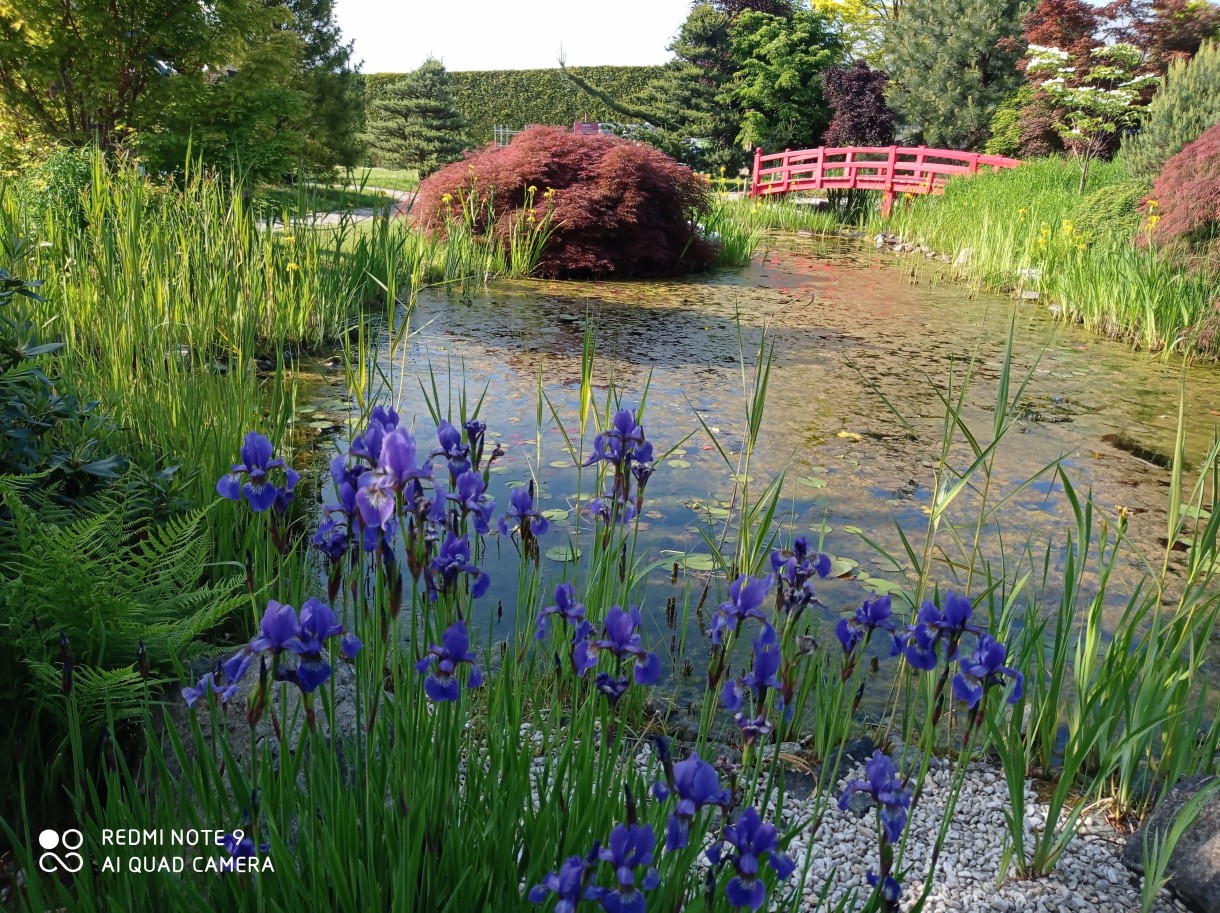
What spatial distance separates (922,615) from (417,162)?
2151 centimetres

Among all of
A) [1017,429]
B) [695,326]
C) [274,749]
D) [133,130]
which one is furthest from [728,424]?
[133,130]

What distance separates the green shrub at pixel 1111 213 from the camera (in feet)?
25.1

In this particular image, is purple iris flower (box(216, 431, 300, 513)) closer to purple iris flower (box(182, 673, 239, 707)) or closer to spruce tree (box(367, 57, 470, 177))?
purple iris flower (box(182, 673, 239, 707))

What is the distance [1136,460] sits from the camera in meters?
4.01

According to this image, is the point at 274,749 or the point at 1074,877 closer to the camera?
the point at 274,749

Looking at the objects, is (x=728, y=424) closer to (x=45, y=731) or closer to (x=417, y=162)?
(x=45, y=731)

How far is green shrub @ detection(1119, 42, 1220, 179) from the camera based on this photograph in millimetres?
8070

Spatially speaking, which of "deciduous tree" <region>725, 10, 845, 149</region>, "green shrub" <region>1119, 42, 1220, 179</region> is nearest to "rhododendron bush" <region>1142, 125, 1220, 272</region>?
"green shrub" <region>1119, 42, 1220, 179</region>

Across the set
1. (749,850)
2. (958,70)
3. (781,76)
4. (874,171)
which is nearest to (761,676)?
(749,850)

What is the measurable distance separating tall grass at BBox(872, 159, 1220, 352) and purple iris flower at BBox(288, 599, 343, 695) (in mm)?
6178

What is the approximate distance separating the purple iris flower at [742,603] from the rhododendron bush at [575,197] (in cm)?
718

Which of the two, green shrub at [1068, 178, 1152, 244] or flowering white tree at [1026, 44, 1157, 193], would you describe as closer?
green shrub at [1068, 178, 1152, 244]

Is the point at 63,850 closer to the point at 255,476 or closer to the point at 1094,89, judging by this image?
the point at 255,476

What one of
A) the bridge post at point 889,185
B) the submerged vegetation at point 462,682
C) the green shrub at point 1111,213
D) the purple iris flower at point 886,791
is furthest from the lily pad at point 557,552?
the bridge post at point 889,185
